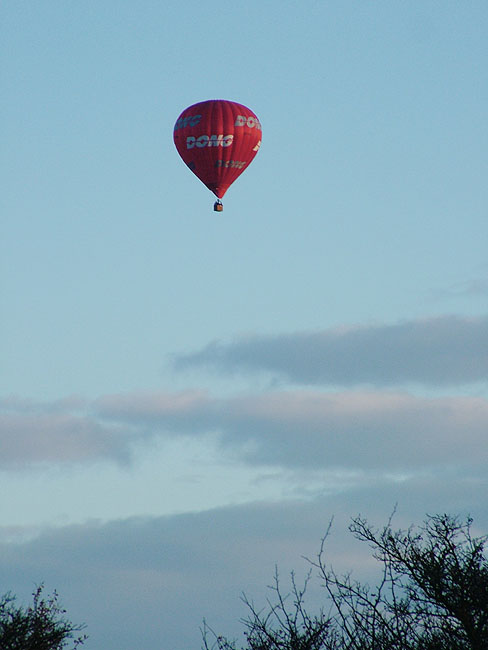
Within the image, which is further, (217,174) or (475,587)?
(217,174)

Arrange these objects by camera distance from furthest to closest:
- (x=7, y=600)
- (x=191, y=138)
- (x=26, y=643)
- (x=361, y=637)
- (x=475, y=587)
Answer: (x=191, y=138)
(x=7, y=600)
(x=26, y=643)
(x=475, y=587)
(x=361, y=637)

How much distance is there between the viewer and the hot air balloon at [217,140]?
5719 centimetres

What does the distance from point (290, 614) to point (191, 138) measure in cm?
4054

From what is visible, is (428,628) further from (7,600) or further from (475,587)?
(7,600)

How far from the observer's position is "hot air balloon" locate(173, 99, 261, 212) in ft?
188

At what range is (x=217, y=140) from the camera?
2251 inches

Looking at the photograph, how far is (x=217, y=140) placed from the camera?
57188mm

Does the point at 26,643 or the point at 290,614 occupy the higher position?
the point at 26,643

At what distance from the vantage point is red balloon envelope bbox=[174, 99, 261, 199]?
57.2 m

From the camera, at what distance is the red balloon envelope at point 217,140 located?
188 feet

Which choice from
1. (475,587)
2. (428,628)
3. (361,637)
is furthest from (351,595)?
(475,587)

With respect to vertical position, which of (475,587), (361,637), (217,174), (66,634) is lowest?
(361,637)

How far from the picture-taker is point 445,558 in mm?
26188

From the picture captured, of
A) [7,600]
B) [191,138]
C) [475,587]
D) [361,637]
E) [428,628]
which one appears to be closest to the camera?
[361,637]
